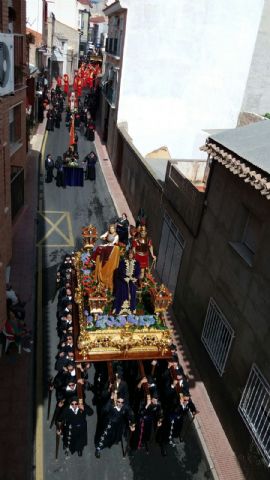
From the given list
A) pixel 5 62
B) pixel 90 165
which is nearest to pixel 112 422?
pixel 5 62

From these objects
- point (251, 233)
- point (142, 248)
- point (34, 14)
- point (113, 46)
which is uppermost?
point (34, 14)

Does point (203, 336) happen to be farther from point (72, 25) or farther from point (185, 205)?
point (72, 25)

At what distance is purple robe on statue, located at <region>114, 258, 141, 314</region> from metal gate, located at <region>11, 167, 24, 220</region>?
952cm

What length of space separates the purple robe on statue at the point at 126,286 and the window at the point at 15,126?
11624mm

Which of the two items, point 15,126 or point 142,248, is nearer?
point 142,248

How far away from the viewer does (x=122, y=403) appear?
8.77 metres

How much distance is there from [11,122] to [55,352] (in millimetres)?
11927

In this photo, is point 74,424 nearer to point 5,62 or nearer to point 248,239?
point 248,239

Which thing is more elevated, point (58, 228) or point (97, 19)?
point (97, 19)

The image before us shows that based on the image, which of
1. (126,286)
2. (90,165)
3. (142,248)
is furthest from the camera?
(90,165)

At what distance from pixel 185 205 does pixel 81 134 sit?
24221 mm

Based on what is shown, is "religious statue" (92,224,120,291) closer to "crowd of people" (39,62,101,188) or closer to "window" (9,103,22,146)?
"window" (9,103,22,146)

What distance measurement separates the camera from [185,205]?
13.4 m

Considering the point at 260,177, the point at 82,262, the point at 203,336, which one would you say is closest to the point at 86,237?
the point at 82,262
